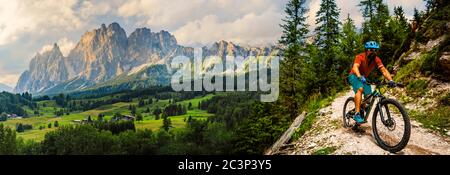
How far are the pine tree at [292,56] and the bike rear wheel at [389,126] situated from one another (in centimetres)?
2548

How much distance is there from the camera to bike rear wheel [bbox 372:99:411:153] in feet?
28.5

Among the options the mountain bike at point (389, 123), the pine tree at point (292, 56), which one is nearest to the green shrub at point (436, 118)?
the mountain bike at point (389, 123)

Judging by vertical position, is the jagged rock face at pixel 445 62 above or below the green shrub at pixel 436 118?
above

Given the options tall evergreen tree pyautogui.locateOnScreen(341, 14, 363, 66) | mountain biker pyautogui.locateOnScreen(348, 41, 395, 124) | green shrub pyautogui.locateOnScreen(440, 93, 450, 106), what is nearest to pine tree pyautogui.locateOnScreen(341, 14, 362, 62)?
tall evergreen tree pyautogui.locateOnScreen(341, 14, 363, 66)

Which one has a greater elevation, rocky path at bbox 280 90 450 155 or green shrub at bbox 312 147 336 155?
rocky path at bbox 280 90 450 155

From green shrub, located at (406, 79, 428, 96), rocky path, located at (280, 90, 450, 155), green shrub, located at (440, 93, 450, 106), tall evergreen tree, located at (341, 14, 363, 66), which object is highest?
tall evergreen tree, located at (341, 14, 363, 66)

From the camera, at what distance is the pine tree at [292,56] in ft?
122

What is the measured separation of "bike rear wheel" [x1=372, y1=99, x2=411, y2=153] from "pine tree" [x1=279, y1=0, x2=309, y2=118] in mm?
25477

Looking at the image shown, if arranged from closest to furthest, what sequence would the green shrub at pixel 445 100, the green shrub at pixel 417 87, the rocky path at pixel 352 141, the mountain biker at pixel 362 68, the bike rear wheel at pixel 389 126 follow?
the bike rear wheel at pixel 389 126 < the rocky path at pixel 352 141 < the mountain biker at pixel 362 68 < the green shrub at pixel 445 100 < the green shrub at pixel 417 87

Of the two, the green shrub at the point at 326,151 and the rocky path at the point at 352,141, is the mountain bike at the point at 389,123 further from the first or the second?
the green shrub at the point at 326,151

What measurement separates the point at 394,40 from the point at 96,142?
127m

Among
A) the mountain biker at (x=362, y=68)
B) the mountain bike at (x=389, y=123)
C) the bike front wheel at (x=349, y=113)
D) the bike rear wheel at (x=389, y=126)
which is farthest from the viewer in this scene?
the bike front wheel at (x=349, y=113)

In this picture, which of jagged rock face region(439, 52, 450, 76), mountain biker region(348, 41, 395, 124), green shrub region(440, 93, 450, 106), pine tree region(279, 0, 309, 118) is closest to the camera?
mountain biker region(348, 41, 395, 124)

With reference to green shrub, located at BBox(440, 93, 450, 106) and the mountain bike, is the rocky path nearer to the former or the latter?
the mountain bike
